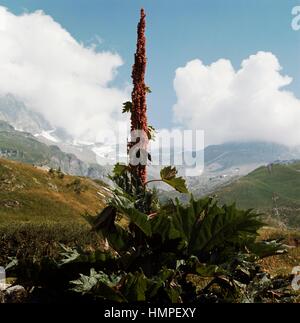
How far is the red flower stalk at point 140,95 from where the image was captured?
307 inches

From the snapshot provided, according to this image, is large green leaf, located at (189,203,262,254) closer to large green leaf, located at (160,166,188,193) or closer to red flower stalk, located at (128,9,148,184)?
large green leaf, located at (160,166,188,193)

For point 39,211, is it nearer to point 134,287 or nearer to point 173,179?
point 173,179

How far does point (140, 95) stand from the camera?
26.1 ft

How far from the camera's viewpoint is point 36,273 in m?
6.84

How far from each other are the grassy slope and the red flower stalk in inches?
1838

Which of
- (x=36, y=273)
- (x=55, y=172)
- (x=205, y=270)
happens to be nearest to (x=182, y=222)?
(x=205, y=270)

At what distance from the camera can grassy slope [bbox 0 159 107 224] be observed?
206 feet

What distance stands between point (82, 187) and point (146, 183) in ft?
266

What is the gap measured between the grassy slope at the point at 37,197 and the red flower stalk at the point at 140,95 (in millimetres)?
46692

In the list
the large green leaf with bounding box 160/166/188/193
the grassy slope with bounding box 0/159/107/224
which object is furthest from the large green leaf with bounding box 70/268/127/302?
the grassy slope with bounding box 0/159/107/224

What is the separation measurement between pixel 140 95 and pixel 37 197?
A: 65.6 m

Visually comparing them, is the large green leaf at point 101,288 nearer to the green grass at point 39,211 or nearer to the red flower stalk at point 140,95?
the green grass at point 39,211

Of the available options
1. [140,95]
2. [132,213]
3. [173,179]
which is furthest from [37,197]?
[132,213]
